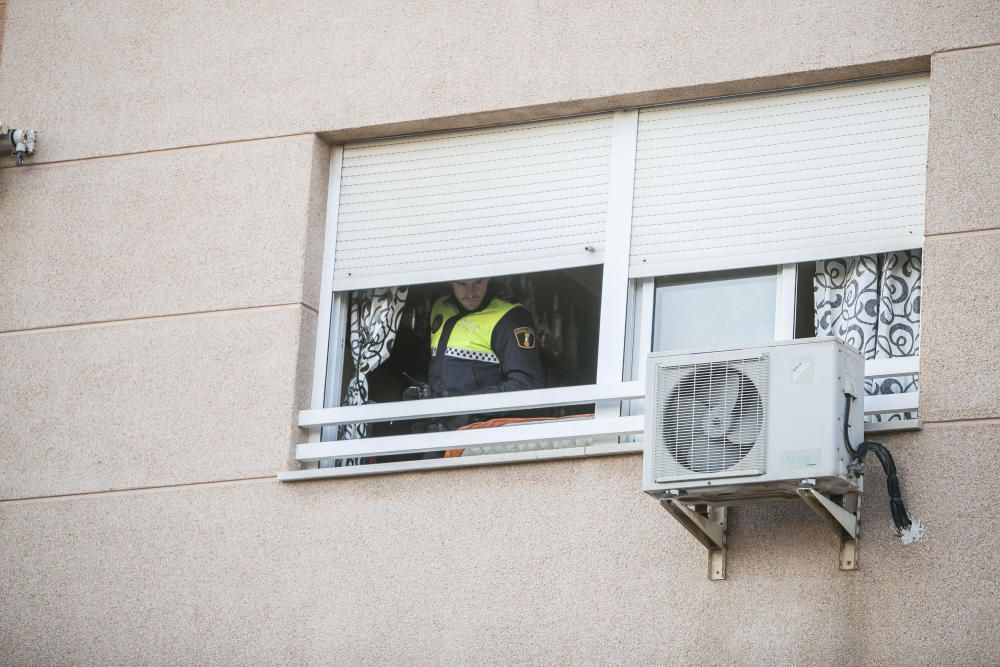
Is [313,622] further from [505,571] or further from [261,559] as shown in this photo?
[505,571]

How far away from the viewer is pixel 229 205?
25.2 feet

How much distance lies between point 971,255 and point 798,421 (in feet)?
3.52

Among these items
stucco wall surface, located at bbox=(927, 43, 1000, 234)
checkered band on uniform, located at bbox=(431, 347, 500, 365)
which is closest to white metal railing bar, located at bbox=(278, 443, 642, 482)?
checkered band on uniform, located at bbox=(431, 347, 500, 365)

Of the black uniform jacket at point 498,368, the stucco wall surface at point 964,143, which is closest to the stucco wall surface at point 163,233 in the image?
the black uniform jacket at point 498,368

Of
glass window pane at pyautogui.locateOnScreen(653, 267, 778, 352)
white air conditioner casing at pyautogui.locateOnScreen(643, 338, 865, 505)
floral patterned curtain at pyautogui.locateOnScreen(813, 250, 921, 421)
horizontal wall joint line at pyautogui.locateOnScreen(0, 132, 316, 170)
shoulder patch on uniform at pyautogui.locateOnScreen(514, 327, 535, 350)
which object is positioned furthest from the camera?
horizontal wall joint line at pyautogui.locateOnScreen(0, 132, 316, 170)

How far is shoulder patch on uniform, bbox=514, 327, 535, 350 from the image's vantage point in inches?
293

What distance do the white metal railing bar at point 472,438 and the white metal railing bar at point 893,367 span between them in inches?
36.7

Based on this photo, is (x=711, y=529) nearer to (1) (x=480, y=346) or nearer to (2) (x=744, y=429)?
(2) (x=744, y=429)

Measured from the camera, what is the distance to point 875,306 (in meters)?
6.66

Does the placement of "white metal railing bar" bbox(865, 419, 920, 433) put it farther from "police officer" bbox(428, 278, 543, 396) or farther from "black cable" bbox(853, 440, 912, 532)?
"police officer" bbox(428, 278, 543, 396)

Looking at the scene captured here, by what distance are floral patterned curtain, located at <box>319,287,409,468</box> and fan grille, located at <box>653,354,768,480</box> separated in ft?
6.31

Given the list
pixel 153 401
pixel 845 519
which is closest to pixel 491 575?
pixel 845 519

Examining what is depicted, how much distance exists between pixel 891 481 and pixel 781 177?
4.98ft

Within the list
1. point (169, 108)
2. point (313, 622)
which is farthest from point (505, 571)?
point (169, 108)
